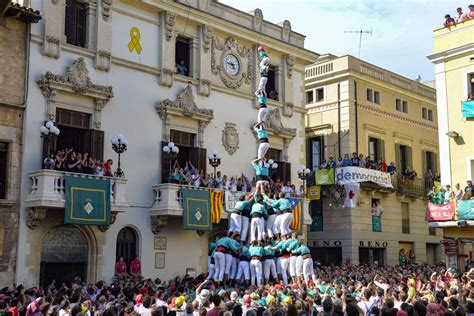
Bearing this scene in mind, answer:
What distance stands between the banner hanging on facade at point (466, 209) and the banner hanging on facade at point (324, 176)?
713 cm

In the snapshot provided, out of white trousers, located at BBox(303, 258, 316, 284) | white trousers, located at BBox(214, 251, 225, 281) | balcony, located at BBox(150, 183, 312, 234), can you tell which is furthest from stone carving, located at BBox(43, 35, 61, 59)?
white trousers, located at BBox(303, 258, 316, 284)

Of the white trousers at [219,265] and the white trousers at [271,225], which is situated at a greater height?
the white trousers at [271,225]

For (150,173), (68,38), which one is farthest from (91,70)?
(150,173)

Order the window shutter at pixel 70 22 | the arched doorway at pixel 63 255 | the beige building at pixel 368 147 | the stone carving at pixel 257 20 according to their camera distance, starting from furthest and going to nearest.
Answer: the beige building at pixel 368 147, the stone carving at pixel 257 20, the window shutter at pixel 70 22, the arched doorway at pixel 63 255

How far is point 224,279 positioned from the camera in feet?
66.2

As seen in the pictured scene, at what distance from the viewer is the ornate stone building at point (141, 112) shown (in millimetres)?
23022

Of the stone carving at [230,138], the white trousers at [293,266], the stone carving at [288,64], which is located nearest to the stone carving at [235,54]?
the stone carving at [230,138]

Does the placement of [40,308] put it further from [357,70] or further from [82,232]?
[357,70]

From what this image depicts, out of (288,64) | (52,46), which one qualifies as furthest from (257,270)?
(288,64)

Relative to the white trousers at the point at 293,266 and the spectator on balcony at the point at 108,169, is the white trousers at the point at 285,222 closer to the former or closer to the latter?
the white trousers at the point at 293,266

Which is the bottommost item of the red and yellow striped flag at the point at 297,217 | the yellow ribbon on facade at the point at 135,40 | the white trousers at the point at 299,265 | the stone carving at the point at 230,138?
the white trousers at the point at 299,265

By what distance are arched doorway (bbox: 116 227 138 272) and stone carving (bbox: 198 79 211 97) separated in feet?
23.3

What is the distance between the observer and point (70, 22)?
980 inches

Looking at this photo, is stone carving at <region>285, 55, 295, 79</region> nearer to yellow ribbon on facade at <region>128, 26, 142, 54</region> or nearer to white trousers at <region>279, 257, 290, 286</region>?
yellow ribbon on facade at <region>128, 26, 142, 54</region>
